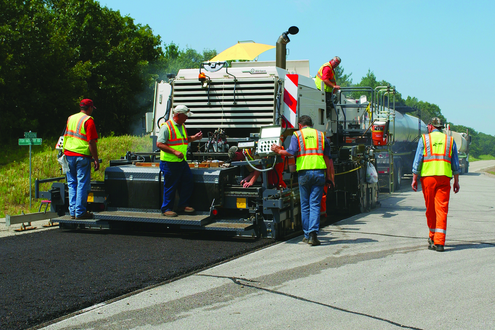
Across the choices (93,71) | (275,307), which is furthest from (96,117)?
(275,307)

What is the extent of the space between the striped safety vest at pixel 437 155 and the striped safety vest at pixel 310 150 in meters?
1.37

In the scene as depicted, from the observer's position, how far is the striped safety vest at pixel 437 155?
6.84 m

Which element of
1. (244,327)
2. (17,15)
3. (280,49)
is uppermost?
(17,15)

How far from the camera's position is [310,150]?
7145mm

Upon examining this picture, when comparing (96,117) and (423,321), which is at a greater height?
(96,117)

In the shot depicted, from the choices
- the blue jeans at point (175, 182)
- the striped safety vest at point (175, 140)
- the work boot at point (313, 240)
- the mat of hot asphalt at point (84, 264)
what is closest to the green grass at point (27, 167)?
the mat of hot asphalt at point (84, 264)

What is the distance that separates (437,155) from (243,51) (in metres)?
4.57

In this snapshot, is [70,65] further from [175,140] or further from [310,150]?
[310,150]

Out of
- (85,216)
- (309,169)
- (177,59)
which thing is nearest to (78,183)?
(85,216)

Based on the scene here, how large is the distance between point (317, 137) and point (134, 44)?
2143cm

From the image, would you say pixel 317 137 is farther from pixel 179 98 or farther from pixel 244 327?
pixel 244 327

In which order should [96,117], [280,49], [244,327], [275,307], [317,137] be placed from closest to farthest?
[244,327], [275,307], [317,137], [280,49], [96,117]

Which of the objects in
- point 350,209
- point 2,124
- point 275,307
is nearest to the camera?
point 275,307

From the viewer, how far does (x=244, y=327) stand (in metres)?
3.81
